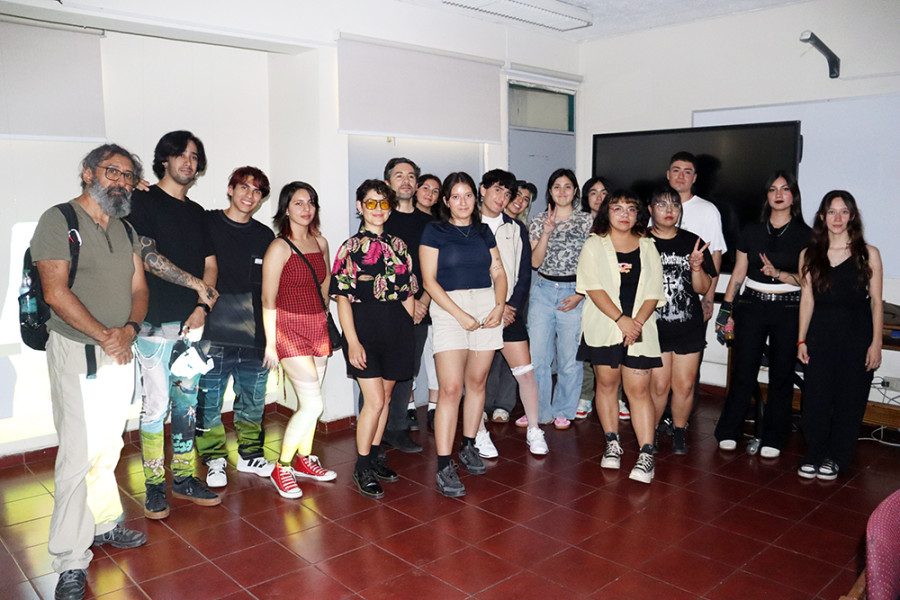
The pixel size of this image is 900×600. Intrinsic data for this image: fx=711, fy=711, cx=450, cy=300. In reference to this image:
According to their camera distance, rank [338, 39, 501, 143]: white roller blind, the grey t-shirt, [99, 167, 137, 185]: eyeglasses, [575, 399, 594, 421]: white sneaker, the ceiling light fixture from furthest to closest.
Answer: [575, 399, 594, 421]: white sneaker
the ceiling light fixture
[338, 39, 501, 143]: white roller blind
[99, 167, 137, 185]: eyeglasses
the grey t-shirt

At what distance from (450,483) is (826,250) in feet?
7.78

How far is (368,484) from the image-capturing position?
3.72 meters

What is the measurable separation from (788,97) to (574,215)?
6.60 ft

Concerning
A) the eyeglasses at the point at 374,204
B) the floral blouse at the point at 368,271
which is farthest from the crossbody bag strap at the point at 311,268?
the eyeglasses at the point at 374,204

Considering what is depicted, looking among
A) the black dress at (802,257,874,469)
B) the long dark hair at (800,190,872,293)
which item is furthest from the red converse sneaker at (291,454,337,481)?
the long dark hair at (800,190,872,293)

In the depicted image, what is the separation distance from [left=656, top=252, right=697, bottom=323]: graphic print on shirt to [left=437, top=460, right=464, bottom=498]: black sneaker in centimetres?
146

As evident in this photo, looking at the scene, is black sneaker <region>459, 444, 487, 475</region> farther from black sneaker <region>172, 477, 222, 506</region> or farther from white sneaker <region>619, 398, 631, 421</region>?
white sneaker <region>619, 398, 631, 421</region>

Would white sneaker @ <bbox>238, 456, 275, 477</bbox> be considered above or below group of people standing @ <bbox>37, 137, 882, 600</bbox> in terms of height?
below

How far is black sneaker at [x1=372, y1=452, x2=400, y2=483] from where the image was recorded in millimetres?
3885

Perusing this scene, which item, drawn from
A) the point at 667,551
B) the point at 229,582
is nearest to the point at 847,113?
the point at 667,551

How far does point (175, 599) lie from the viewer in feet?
9.03

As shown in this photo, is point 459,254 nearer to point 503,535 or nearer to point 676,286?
point 676,286

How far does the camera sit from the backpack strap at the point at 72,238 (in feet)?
8.95

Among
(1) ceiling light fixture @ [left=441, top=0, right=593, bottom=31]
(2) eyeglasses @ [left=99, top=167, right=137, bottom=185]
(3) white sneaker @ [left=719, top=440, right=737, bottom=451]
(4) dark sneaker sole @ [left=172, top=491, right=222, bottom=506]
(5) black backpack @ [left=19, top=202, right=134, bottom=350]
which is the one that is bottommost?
(4) dark sneaker sole @ [left=172, top=491, right=222, bottom=506]
